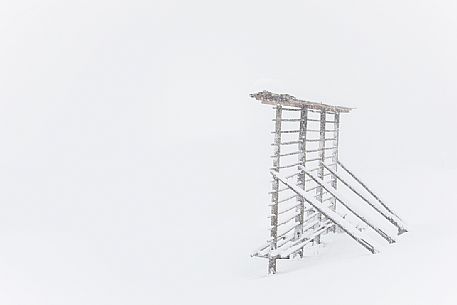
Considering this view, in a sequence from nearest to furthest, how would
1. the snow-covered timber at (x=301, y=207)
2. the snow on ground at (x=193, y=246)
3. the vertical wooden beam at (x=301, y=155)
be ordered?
the snow on ground at (x=193, y=246) → the snow-covered timber at (x=301, y=207) → the vertical wooden beam at (x=301, y=155)

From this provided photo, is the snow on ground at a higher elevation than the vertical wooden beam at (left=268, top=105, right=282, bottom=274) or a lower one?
lower

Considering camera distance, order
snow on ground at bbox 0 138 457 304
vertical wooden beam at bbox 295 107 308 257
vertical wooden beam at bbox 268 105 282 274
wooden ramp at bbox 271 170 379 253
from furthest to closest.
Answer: vertical wooden beam at bbox 295 107 308 257 < vertical wooden beam at bbox 268 105 282 274 < wooden ramp at bbox 271 170 379 253 < snow on ground at bbox 0 138 457 304

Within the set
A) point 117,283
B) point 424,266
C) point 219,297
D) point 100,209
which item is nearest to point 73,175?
point 100,209

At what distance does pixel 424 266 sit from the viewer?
5.24 meters

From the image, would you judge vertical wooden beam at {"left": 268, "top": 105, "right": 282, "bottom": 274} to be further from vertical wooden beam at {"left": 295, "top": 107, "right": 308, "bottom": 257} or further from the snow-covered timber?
vertical wooden beam at {"left": 295, "top": 107, "right": 308, "bottom": 257}

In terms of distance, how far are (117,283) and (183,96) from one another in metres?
38.1

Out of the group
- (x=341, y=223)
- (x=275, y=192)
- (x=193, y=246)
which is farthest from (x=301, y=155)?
(x=193, y=246)

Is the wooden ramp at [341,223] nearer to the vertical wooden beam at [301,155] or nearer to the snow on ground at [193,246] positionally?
the snow on ground at [193,246]

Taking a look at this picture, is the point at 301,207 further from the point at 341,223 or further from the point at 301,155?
the point at 341,223

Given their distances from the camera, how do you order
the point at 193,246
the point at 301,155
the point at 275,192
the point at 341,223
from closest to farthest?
the point at 341,223 → the point at 275,192 → the point at 301,155 → the point at 193,246

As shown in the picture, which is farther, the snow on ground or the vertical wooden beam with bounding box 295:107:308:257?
the vertical wooden beam with bounding box 295:107:308:257

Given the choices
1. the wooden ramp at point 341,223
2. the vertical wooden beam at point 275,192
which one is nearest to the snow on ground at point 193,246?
the wooden ramp at point 341,223

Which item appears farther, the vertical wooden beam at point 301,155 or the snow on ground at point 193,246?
the vertical wooden beam at point 301,155

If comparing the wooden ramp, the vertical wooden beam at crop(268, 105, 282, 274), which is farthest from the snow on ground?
the vertical wooden beam at crop(268, 105, 282, 274)
